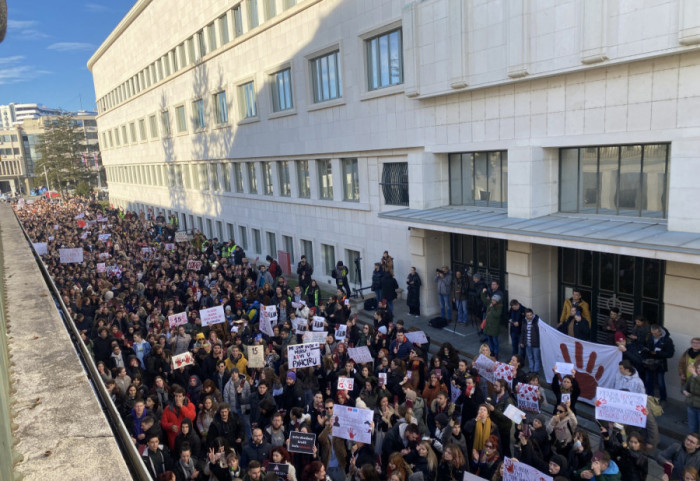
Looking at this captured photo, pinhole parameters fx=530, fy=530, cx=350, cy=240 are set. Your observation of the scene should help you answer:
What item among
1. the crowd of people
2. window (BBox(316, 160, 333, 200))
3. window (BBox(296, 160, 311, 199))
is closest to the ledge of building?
the crowd of people

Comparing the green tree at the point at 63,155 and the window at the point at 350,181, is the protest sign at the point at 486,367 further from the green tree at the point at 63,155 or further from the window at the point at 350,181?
the green tree at the point at 63,155

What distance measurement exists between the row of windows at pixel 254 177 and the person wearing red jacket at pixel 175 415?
13.5 meters

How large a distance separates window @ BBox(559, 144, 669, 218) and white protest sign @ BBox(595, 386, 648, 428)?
19.8ft

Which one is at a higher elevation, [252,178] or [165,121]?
[165,121]

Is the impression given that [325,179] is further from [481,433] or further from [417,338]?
[481,433]

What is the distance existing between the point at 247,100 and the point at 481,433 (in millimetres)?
24776

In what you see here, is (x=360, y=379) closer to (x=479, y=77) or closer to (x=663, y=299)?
(x=663, y=299)

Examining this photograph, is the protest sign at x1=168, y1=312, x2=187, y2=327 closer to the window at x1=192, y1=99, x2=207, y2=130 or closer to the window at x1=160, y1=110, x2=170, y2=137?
the window at x1=192, y1=99, x2=207, y2=130

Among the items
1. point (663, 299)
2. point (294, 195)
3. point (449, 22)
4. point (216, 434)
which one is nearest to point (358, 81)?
point (449, 22)

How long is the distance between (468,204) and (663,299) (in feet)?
22.0

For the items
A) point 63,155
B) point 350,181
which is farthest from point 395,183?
point 63,155

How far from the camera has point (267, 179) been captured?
2912 cm

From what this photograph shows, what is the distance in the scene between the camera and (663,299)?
11.5 m

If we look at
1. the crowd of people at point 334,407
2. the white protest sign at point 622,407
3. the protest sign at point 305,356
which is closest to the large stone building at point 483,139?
the crowd of people at point 334,407
